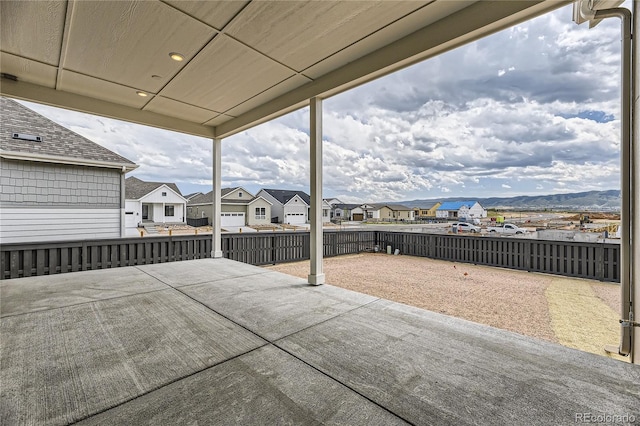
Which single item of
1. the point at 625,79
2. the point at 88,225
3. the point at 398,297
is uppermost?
the point at 625,79

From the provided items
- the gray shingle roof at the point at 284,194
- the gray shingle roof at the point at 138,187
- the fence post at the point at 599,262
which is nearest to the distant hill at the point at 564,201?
the fence post at the point at 599,262

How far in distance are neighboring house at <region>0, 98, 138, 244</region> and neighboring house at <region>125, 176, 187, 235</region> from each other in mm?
7911

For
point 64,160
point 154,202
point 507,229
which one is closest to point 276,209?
point 154,202

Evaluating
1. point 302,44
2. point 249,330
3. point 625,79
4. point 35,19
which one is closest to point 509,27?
Result: point 625,79

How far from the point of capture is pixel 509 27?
2.12m

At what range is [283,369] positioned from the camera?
1.54 metres

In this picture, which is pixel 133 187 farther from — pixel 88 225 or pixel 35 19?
pixel 35 19

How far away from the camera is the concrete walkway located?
1.18 m

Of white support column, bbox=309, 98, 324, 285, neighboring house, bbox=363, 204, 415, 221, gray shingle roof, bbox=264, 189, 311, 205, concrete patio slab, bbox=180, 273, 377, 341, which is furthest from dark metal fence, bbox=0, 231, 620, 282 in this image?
gray shingle roof, bbox=264, 189, 311, 205

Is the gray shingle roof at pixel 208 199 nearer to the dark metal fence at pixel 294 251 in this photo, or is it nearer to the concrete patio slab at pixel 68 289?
the dark metal fence at pixel 294 251

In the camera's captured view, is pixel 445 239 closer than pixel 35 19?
No

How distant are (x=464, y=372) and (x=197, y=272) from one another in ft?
12.1

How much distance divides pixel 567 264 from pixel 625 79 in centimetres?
595

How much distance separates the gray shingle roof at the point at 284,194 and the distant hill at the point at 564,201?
1397 cm
